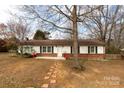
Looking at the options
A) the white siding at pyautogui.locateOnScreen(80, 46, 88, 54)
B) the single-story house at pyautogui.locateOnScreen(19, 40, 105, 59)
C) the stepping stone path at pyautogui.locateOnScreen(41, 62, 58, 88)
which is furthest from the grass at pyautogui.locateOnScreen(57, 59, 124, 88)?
the white siding at pyautogui.locateOnScreen(80, 46, 88, 54)

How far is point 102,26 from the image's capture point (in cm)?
1299

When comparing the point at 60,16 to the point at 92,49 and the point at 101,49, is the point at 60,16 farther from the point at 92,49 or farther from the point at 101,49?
the point at 101,49

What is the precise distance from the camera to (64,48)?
12547 millimetres

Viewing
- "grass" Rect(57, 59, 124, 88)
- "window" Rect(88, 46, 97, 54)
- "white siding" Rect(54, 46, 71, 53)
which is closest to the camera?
"grass" Rect(57, 59, 124, 88)

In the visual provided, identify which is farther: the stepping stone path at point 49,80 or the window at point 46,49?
the window at point 46,49

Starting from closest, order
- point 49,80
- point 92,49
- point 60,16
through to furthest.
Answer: point 49,80 → point 60,16 → point 92,49

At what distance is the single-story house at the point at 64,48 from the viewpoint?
40.2 feet

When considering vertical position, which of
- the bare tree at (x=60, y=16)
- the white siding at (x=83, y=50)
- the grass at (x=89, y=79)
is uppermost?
the bare tree at (x=60, y=16)

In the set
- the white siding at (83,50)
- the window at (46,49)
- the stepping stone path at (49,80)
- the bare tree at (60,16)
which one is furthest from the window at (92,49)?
the stepping stone path at (49,80)

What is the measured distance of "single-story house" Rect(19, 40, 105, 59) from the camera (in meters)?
12.3

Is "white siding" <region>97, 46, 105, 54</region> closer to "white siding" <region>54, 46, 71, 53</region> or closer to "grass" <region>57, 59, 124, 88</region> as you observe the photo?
"white siding" <region>54, 46, 71, 53</region>

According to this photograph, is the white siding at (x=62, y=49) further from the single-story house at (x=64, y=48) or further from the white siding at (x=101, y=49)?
the white siding at (x=101, y=49)

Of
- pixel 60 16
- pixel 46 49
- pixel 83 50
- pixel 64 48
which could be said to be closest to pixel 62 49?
pixel 64 48
